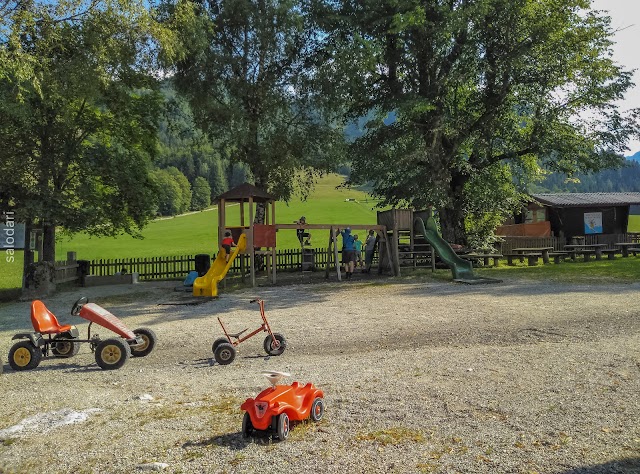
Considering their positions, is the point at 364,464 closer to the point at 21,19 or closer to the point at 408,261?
the point at 21,19

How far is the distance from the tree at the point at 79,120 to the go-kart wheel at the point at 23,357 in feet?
30.3

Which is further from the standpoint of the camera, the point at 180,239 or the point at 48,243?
the point at 180,239

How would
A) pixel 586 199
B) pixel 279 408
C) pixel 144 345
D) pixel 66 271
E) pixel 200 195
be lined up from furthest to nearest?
1. pixel 200 195
2. pixel 586 199
3. pixel 66 271
4. pixel 144 345
5. pixel 279 408

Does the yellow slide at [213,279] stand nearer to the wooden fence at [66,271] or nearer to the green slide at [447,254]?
the wooden fence at [66,271]

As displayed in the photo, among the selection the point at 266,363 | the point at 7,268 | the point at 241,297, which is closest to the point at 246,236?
the point at 241,297

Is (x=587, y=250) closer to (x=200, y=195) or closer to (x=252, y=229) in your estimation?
(x=252, y=229)

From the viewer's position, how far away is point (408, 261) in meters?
24.6

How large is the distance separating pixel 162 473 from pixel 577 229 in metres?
40.6

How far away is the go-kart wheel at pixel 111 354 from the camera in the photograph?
8781 millimetres

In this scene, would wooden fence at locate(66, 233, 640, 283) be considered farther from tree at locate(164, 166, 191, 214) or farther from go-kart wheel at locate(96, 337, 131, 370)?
tree at locate(164, 166, 191, 214)

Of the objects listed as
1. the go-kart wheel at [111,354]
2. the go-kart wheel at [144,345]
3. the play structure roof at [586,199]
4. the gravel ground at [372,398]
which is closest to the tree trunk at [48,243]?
the gravel ground at [372,398]

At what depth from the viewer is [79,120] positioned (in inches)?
856

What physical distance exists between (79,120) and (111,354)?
15682 millimetres

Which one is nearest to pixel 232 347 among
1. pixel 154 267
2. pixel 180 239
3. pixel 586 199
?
pixel 154 267
